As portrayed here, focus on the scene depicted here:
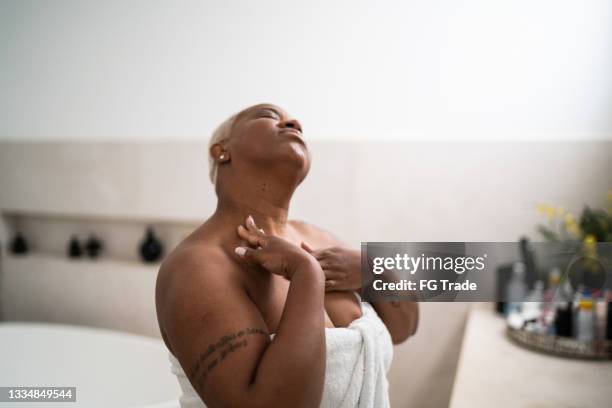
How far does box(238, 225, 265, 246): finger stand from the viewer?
2.96ft

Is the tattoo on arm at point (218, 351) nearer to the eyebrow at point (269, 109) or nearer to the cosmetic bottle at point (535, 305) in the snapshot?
the eyebrow at point (269, 109)

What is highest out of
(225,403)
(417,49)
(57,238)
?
(417,49)

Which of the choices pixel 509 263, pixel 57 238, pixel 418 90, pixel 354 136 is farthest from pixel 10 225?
pixel 509 263

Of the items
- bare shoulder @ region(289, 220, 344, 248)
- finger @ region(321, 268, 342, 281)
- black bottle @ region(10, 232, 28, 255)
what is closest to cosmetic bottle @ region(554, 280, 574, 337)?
bare shoulder @ region(289, 220, 344, 248)

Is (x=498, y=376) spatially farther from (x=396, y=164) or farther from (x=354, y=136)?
(x=354, y=136)

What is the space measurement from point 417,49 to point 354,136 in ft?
1.32

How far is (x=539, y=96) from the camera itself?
1993 millimetres

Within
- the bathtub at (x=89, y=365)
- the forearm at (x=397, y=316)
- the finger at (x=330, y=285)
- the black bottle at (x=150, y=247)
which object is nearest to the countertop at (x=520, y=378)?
the forearm at (x=397, y=316)

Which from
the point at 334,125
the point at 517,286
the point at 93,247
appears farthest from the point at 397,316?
the point at 93,247

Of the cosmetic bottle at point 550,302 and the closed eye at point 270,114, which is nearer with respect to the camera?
the closed eye at point 270,114

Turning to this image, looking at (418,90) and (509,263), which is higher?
(418,90)

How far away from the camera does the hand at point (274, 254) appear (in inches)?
32.9

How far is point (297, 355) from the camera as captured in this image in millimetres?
738

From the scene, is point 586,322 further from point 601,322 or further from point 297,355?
point 297,355
